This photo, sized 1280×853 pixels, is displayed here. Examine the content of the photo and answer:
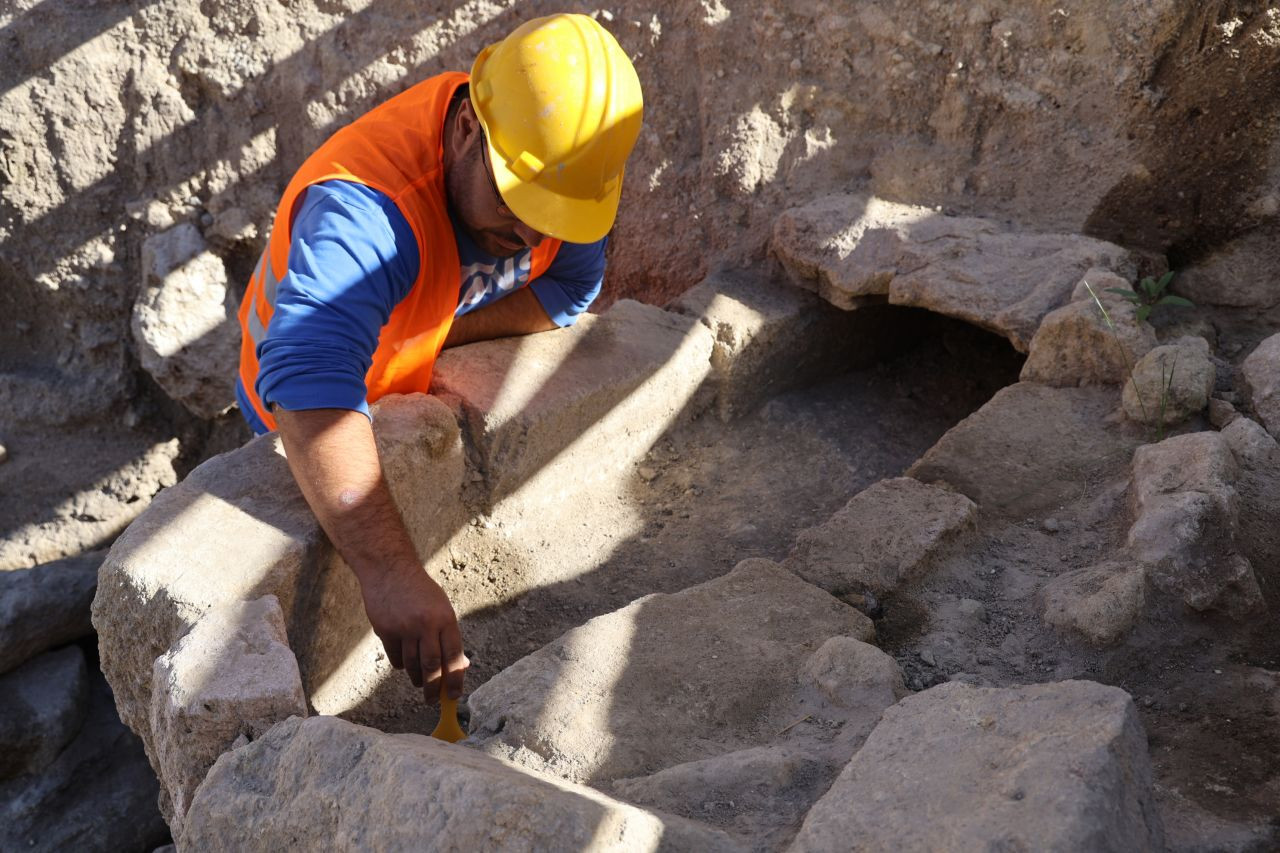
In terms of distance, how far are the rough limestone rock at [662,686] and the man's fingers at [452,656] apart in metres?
0.06

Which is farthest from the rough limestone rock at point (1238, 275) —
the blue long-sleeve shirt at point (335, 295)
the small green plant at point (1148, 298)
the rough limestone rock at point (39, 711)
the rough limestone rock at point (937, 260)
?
the rough limestone rock at point (39, 711)

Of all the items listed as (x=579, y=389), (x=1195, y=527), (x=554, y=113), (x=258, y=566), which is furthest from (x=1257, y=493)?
(x=258, y=566)

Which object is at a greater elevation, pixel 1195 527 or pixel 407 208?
pixel 407 208

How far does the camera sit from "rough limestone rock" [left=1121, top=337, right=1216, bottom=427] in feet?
8.36

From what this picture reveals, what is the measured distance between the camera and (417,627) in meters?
1.97

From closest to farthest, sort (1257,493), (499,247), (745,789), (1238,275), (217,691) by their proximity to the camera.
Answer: (745,789), (217,691), (1257,493), (499,247), (1238,275)

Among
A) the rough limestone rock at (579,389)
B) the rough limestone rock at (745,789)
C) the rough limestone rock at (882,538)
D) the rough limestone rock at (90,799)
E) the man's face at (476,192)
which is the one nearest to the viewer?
the rough limestone rock at (745,789)

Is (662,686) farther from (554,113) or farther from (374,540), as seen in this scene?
(554,113)

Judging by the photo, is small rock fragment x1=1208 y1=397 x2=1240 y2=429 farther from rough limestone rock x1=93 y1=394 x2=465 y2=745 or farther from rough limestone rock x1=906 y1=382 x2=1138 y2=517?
rough limestone rock x1=93 y1=394 x2=465 y2=745

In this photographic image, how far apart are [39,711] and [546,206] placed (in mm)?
2773

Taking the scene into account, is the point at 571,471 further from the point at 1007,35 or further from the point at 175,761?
the point at 1007,35

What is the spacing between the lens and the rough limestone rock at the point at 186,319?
4230mm

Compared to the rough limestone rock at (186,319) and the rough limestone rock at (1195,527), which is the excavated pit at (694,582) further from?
the rough limestone rock at (186,319)

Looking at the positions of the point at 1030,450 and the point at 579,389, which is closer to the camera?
the point at 1030,450
